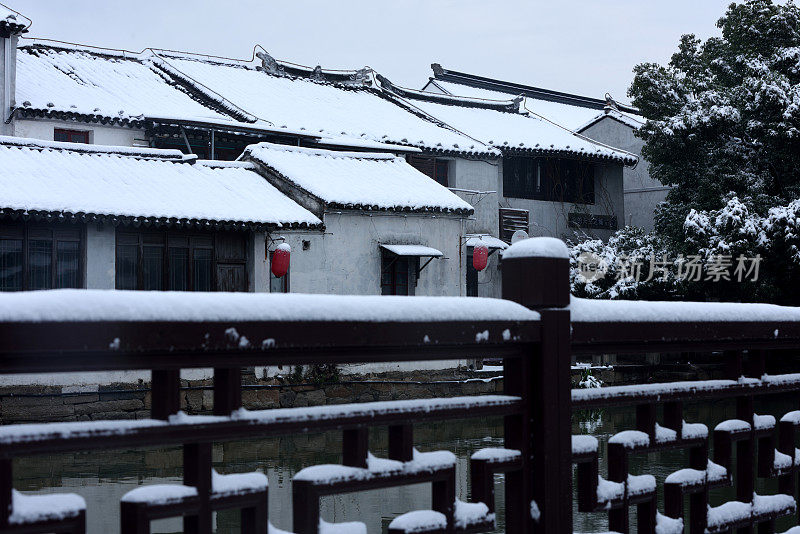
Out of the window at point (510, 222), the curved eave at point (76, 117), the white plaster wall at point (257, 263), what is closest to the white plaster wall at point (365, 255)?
the white plaster wall at point (257, 263)

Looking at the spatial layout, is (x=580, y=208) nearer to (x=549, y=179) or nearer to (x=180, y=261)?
(x=549, y=179)

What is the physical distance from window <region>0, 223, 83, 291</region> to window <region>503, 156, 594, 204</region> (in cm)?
1089

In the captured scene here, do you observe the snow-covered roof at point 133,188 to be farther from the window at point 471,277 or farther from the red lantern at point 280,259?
the window at point 471,277

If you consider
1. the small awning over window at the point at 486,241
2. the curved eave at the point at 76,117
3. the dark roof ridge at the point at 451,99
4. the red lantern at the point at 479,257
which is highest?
the dark roof ridge at the point at 451,99

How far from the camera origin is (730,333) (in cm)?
220

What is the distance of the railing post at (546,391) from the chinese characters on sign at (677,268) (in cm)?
1491

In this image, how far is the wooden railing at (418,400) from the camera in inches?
47.8

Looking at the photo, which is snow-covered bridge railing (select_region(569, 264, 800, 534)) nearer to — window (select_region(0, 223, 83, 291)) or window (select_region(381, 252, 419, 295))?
window (select_region(0, 223, 83, 291))

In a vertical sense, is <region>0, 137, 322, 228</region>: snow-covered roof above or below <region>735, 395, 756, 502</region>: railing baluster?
above

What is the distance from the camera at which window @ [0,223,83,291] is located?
12430 mm

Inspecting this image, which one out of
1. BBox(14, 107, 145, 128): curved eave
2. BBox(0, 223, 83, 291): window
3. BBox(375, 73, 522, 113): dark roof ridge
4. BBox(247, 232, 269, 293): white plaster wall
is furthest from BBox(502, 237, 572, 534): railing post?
BBox(375, 73, 522, 113): dark roof ridge

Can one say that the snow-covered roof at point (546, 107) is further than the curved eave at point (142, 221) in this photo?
Yes

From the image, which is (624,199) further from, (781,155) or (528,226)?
(781,155)

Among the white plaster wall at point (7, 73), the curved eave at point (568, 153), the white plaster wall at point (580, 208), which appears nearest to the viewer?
the white plaster wall at point (7, 73)
